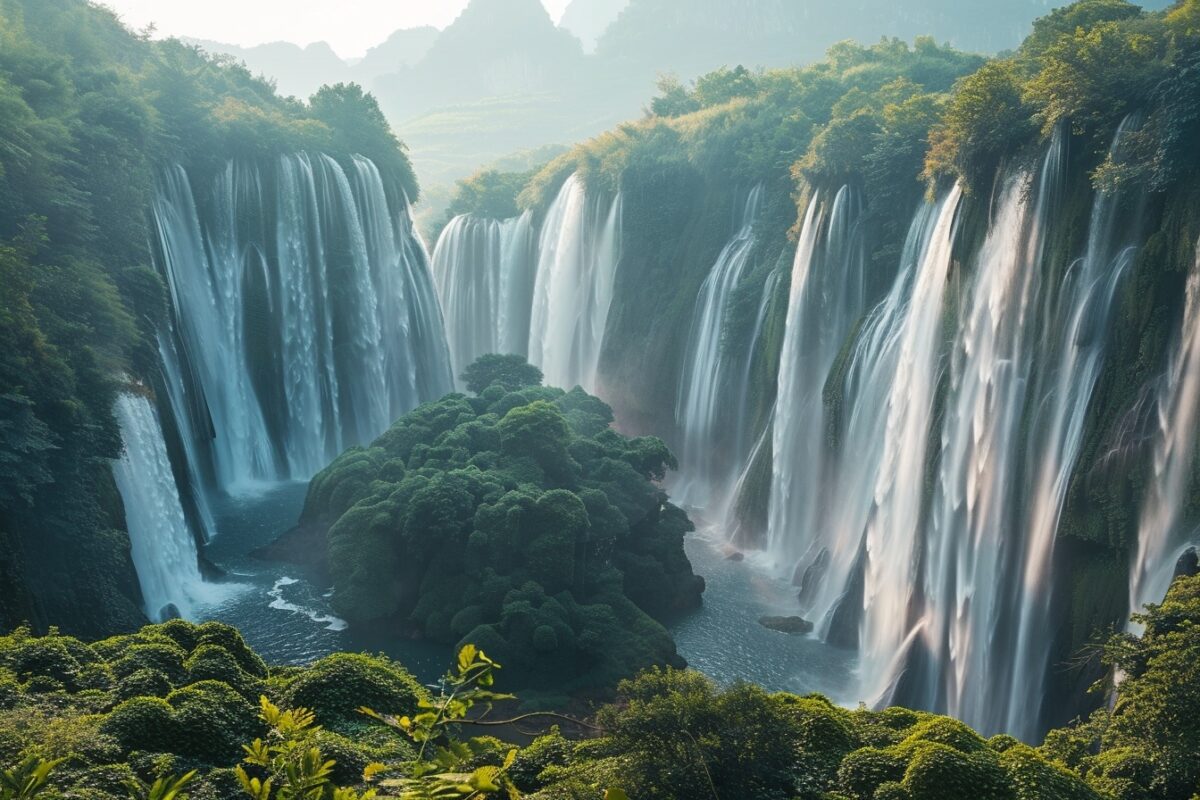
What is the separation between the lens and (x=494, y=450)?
28.9m

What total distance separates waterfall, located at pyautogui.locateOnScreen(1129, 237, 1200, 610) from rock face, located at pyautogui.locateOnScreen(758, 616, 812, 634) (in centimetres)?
1017

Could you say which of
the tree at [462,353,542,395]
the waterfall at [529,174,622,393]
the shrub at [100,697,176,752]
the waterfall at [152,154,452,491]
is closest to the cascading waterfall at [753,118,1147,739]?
the tree at [462,353,542,395]

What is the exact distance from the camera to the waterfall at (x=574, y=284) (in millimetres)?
48656

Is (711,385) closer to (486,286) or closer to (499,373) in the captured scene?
(499,373)

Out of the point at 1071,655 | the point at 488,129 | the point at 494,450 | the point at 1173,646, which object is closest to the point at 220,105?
the point at 494,450

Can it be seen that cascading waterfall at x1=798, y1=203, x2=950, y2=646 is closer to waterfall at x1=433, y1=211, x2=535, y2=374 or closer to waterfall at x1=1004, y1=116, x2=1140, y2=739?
waterfall at x1=1004, y1=116, x2=1140, y2=739

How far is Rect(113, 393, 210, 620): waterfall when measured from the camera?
936 inches

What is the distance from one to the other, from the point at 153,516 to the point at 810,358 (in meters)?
19.5

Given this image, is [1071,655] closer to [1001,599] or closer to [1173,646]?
[1001,599]

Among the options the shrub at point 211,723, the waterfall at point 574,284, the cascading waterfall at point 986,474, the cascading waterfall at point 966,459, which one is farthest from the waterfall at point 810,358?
the shrub at point 211,723

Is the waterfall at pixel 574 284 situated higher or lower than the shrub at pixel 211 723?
higher

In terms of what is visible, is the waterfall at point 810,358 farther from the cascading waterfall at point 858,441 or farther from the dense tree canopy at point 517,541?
the dense tree canopy at point 517,541

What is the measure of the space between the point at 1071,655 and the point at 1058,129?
32.8 ft

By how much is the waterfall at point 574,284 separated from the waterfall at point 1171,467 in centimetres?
3196
